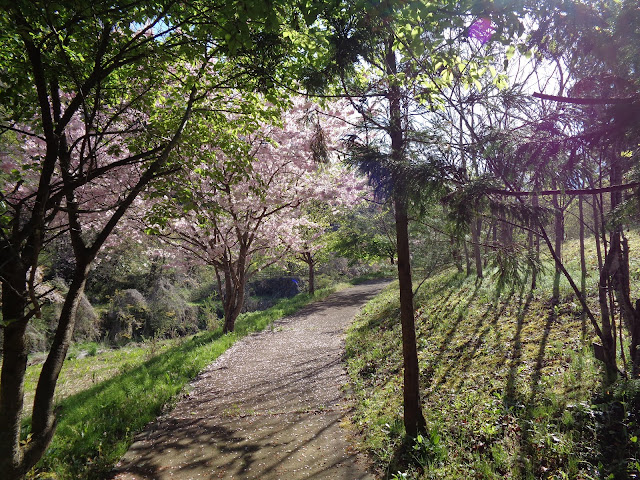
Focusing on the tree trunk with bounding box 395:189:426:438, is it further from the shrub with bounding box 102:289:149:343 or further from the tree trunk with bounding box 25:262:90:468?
the shrub with bounding box 102:289:149:343

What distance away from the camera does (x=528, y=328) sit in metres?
6.57

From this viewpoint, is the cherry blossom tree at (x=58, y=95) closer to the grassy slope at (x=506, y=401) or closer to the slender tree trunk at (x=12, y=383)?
the slender tree trunk at (x=12, y=383)

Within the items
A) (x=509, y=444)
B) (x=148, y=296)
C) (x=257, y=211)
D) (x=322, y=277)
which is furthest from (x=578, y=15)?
(x=322, y=277)

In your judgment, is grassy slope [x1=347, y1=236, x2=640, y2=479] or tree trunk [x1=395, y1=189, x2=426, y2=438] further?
tree trunk [x1=395, y1=189, x2=426, y2=438]

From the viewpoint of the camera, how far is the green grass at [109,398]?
190 inches

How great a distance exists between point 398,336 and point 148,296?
1322cm

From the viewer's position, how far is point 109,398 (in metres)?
6.73

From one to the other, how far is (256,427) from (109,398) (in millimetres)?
3092

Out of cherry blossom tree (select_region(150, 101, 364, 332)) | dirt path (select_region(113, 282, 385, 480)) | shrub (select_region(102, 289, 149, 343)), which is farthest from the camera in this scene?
shrub (select_region(102, 289, 149, 343))

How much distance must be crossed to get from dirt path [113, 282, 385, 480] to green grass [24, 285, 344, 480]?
0.29 metres

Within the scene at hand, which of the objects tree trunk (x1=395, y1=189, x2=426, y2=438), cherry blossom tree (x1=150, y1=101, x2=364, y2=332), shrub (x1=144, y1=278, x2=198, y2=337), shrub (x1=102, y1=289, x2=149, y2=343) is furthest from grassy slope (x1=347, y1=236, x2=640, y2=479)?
shrub (x1=102, y1=289, x2=149, y2=343)

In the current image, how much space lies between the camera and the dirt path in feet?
15.1

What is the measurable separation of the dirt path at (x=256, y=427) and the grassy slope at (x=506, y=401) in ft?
1.89

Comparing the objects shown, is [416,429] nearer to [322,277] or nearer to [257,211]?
[257,211]
